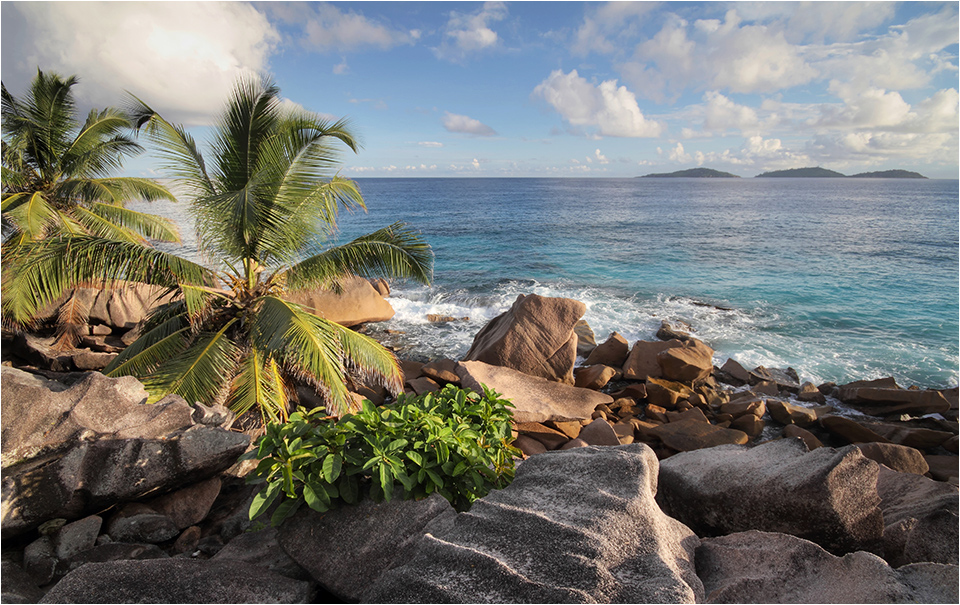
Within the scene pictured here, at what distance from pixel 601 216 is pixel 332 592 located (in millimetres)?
50337

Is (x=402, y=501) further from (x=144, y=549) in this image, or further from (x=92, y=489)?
(x=92, y=489)

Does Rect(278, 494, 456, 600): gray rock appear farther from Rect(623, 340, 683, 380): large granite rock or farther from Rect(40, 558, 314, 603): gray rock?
Rect(623, 340, 683, 380): large granite rock

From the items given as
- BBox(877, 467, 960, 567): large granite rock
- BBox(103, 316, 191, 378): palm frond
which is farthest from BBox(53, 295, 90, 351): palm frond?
BBox(877, 467, 960, 567): large granite rock

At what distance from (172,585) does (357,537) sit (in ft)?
3.35

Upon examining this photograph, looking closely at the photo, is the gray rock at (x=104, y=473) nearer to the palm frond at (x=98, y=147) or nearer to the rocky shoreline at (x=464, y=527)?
the rocky shoreline at (x=464, y=527)

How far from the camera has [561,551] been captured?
7.96 feet

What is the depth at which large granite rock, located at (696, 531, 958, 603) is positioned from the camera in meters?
2.36

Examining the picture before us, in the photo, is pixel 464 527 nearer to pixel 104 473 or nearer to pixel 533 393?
pixel 104 473

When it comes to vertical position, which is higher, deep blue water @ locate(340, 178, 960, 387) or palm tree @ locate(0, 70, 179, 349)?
palm tree @ locate(0, 70, 179, 349)

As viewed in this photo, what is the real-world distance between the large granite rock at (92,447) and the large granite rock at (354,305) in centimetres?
965

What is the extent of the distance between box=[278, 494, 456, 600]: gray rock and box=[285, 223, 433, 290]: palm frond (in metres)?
4.83

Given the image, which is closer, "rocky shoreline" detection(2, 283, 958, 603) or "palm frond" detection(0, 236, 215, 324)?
"rocky shoreline" detection(2, 283, 958, 603)

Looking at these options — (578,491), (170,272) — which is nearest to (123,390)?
(170,272)

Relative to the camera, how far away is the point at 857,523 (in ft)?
10.5
